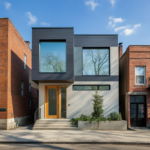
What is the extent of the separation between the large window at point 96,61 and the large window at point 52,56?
2.40 meters

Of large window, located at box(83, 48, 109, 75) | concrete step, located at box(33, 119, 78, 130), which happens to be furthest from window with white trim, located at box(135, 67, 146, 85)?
concrete step, located at box(33, 119, 78, 130)

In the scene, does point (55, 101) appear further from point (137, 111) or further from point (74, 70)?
point (137, 111)

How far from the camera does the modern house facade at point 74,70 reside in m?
13.1

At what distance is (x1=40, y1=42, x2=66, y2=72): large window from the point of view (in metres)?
13.0

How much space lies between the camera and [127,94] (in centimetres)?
1402

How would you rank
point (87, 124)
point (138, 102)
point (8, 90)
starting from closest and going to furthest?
point (87, 124), point (8, 90), point (138, 102)

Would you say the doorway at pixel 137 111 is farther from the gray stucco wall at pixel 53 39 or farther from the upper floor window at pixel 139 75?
the gray stucco wall at pixel 53 39

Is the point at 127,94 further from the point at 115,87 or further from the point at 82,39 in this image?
the point at 82,39

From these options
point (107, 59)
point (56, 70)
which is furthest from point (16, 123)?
point (107, 59)

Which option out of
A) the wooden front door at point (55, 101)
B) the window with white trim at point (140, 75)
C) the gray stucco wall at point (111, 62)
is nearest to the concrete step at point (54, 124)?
the wooden front door at point (55, 101)

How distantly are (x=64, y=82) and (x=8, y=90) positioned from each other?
4.56m

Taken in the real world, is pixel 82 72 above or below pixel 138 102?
above

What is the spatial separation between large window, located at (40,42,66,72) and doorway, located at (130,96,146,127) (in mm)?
6576

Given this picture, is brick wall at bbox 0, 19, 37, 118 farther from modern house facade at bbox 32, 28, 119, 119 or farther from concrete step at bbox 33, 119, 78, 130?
concrete step at bbox 33, 119, 78, 130
